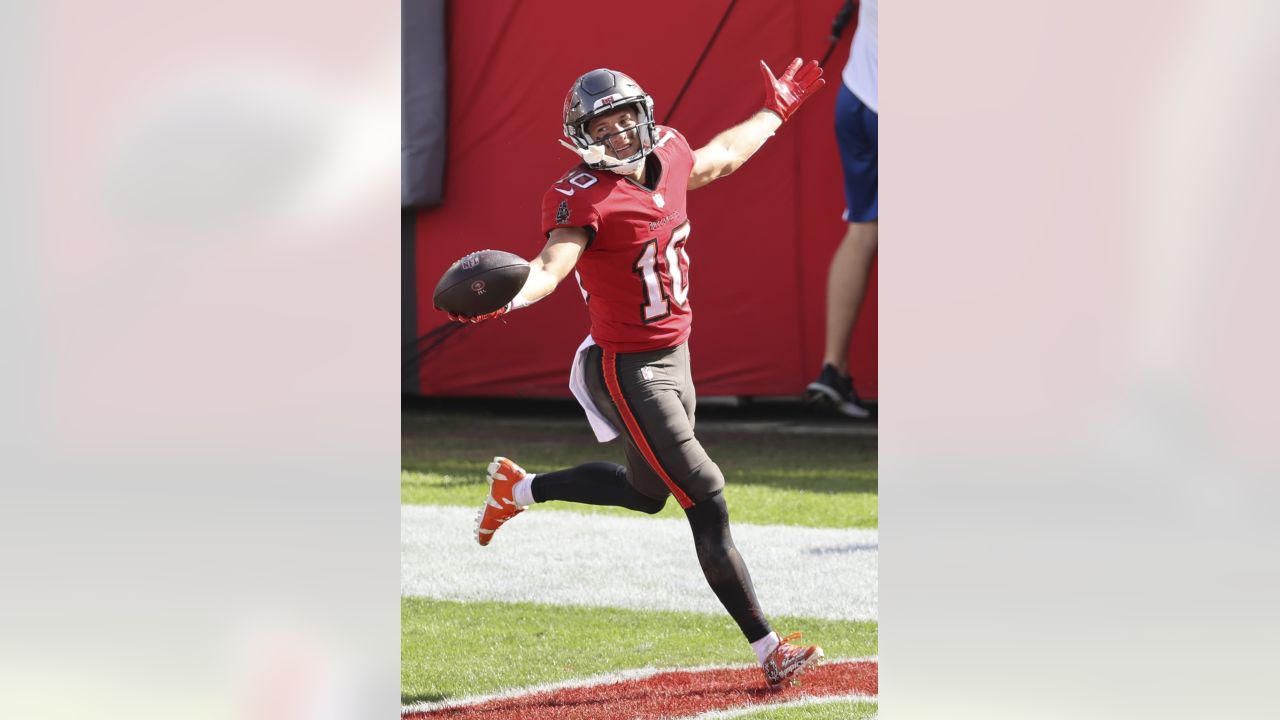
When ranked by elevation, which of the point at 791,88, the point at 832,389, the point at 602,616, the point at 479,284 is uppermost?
the point at 791,88

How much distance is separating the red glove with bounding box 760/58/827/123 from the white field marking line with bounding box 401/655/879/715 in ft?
5.09

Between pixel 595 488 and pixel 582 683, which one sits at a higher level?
pixel 595 488

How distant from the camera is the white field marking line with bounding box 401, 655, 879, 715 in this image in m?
3.30

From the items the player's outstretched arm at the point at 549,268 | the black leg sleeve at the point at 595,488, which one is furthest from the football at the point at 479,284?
the black leg sleeve at the point at 595,488

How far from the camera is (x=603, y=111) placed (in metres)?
3.39

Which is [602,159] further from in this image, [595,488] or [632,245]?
[595,488]

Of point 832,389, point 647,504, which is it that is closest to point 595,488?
point 647,504

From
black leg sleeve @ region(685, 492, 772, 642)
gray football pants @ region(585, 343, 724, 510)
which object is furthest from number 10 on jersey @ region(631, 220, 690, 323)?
black leg sleeve @ region(685, 492, 772, 642)

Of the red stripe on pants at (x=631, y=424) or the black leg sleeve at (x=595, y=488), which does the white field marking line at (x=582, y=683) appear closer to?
the red stripe on pants at (x=631, y=424)

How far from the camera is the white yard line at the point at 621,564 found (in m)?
4.33

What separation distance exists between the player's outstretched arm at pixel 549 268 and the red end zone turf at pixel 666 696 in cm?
89

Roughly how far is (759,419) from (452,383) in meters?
1.82

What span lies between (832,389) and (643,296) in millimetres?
3555
